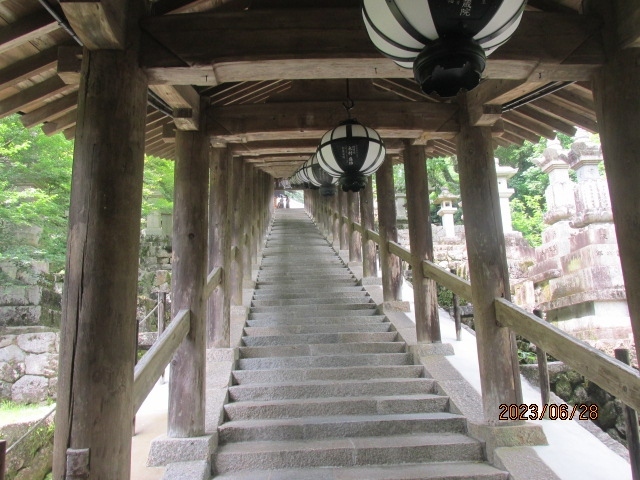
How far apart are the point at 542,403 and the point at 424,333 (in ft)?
5.13

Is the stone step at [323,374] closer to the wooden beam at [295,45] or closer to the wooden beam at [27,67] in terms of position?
the wooden beam at [295,45]

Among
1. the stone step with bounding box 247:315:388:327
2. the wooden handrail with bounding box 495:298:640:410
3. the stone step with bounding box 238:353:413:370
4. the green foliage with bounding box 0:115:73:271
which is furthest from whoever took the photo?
the green foliage with bounding box 0:115:73:271

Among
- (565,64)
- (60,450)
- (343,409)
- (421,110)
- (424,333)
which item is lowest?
(343,409)

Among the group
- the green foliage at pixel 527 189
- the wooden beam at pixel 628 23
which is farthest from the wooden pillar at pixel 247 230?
the green foliage at pixel 527 189

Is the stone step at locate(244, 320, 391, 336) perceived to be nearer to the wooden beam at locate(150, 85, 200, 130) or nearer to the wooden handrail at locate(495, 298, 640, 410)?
the wooden handrail at locate(495, 298, 640, 410)

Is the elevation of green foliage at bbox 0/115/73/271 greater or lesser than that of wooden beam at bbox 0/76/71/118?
greater

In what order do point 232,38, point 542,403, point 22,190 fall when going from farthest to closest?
point 22,190 < point 542,403 < point 232,38

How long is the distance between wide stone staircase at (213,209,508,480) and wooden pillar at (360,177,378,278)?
120 centimetres

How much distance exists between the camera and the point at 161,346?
3045 millimetres

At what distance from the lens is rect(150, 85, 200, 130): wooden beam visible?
3.58m

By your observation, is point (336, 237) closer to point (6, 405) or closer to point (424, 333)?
point (424, 333)

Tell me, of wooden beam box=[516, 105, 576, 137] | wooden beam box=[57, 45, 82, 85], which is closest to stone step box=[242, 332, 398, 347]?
wooden beam box=[516, 105, 576, 137]

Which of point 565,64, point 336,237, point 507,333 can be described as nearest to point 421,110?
point 565,64

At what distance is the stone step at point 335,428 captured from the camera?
3867 millimetres
